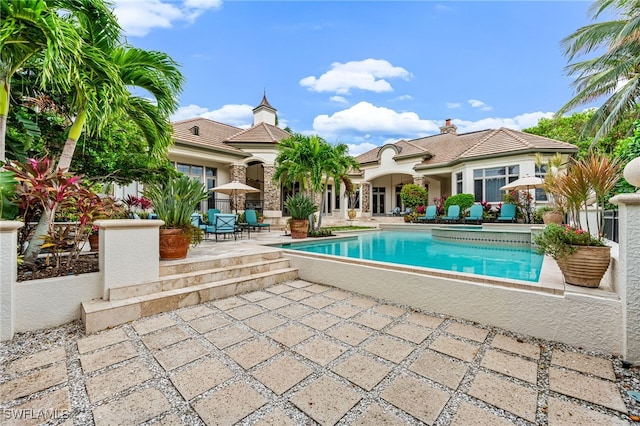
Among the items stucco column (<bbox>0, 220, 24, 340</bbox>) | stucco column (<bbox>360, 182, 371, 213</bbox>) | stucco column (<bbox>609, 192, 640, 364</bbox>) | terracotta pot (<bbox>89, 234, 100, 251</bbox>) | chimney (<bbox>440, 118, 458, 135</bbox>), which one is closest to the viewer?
stucco column (<bbox>609, 192, 640, 364</bbox>)

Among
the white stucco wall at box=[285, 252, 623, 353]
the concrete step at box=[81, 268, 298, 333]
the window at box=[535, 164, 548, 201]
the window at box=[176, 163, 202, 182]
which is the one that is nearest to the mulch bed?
the concrete step at box=[81, 268, 298, 333]

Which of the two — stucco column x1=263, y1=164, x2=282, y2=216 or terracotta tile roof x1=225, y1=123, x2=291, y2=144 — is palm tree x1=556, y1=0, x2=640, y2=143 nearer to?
terracotta tile roof x1=225, y1=123, x2=291, y2=144

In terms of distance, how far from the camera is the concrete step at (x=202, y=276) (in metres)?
3.74

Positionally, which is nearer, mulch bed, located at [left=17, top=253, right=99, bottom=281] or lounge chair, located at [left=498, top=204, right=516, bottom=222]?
mulch bed, located at [left=17, top=253, right=99, bottom=281]

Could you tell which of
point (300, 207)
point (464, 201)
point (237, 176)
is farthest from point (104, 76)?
point (464, 201)

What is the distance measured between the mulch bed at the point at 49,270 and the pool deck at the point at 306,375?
0.76m

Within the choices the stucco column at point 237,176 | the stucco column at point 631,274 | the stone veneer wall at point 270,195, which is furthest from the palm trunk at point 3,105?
the stone veneer wall at point 270,195

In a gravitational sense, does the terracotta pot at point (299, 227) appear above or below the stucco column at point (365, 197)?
below

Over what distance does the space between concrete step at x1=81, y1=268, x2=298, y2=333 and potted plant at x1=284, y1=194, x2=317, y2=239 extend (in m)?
4.44

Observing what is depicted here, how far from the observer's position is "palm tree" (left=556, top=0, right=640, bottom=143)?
10180 mm

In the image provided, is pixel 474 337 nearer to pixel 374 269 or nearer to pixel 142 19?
pixel 374 269

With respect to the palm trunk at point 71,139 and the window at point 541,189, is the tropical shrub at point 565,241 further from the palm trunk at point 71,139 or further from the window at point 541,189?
the window at point 541,189

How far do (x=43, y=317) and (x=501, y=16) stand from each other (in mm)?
13524

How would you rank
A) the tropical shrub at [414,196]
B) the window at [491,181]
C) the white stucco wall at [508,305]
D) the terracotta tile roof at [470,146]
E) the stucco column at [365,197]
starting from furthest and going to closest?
the stucco column at [365,197] < the tropical shrub at [414,196] < the window at [491,181] < the terracotta tile roof at [470,146] < the white stucco wall at [508,305]
